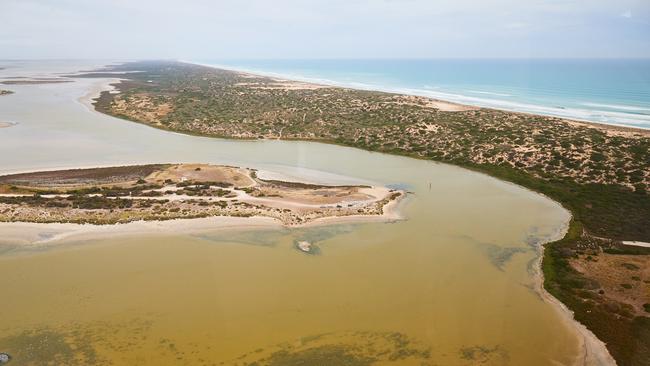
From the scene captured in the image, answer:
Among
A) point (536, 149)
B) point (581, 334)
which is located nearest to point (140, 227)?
point (581, 334)

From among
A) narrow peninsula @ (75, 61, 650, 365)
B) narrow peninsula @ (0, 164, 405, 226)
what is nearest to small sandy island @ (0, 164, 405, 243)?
narrow peninsula @ (0, 164, 405, 226)

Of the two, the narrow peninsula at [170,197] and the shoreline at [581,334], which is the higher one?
the narrow peninsula at [170,197]

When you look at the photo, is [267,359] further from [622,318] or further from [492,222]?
[492,222]

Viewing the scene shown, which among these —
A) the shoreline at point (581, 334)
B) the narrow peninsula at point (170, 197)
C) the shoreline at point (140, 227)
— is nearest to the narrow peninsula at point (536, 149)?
the shoreline at point (581, 334)

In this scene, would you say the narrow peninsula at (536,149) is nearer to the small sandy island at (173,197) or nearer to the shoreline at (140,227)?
the shoreline at (140,227)

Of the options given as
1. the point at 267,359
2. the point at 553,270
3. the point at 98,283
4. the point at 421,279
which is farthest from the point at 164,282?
the point at 553,270

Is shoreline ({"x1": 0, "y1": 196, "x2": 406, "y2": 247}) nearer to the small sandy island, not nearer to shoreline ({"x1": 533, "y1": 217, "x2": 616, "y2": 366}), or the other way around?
the small sandy island

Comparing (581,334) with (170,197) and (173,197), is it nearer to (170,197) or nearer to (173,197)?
(173,197)

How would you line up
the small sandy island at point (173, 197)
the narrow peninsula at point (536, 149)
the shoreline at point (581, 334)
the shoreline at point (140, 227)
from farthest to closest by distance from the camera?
1. the small sandy island at point (173, 197)
2. the shoreline at point (140, 227)
3. the narrow peninsula at point (536, 149)
4. the shoreline at point (581, 334)

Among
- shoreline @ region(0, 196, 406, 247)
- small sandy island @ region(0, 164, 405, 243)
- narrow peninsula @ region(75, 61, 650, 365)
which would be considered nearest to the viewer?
narrow peninsula @ region(75, 61, 650, 365)
